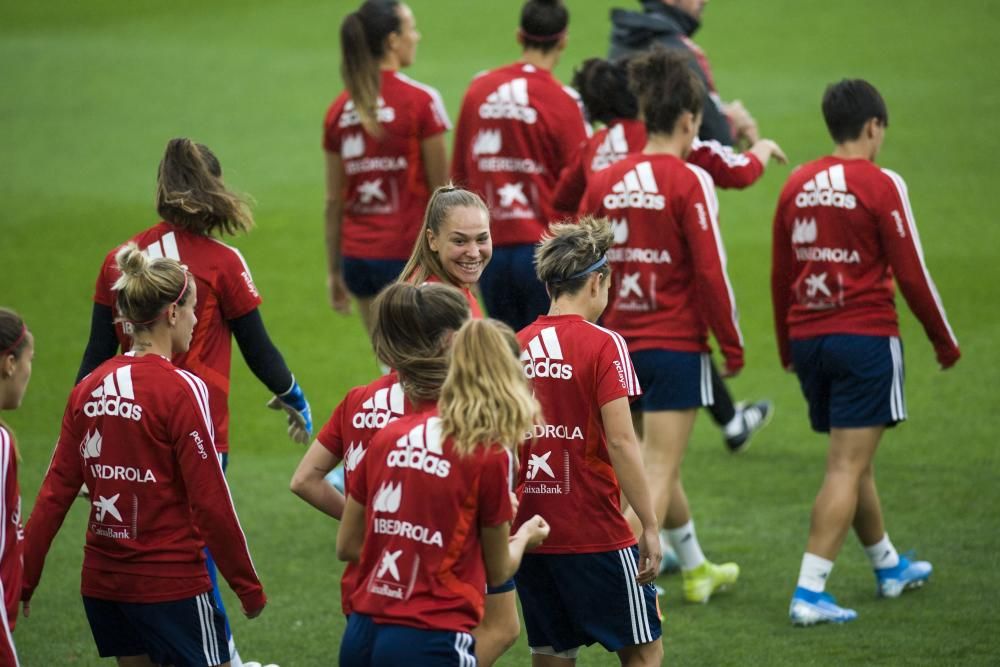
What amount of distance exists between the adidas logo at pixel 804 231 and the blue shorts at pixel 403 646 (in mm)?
3144

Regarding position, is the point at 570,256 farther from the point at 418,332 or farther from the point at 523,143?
the point at 523,143

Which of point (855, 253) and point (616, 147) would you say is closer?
point (855, 253)

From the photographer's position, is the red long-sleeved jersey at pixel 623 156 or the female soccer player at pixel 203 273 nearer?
the female soccer player at pixel 203 273

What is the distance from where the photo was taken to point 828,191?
608 cm

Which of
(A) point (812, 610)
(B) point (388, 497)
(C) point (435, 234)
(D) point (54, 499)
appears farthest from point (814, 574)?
(D) point (54, 499)

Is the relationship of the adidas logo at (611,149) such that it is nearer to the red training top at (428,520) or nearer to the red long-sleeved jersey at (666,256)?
the red long-sleeved jersey at (666,256)

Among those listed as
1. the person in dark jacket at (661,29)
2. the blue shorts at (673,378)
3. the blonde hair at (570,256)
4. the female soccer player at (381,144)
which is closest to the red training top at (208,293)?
the blonde hair at (570,256)

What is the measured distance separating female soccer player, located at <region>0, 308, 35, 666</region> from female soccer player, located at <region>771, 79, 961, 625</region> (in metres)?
3.37

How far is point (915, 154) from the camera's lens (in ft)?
54.9

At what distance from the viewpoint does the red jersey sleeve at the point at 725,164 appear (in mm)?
6418

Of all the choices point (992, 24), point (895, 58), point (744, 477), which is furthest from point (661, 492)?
point (992, 24)

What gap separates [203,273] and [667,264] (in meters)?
2.02

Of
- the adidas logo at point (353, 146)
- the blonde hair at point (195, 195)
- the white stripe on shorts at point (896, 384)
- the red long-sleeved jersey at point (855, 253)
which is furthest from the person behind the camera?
the adidas logo at point (353, 146)

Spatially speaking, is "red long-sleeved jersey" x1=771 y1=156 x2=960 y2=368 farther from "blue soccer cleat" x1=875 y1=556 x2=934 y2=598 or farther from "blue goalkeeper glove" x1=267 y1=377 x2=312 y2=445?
"blue goalkeeper glove" x1=267 y1=377 x2=312 y2=445
